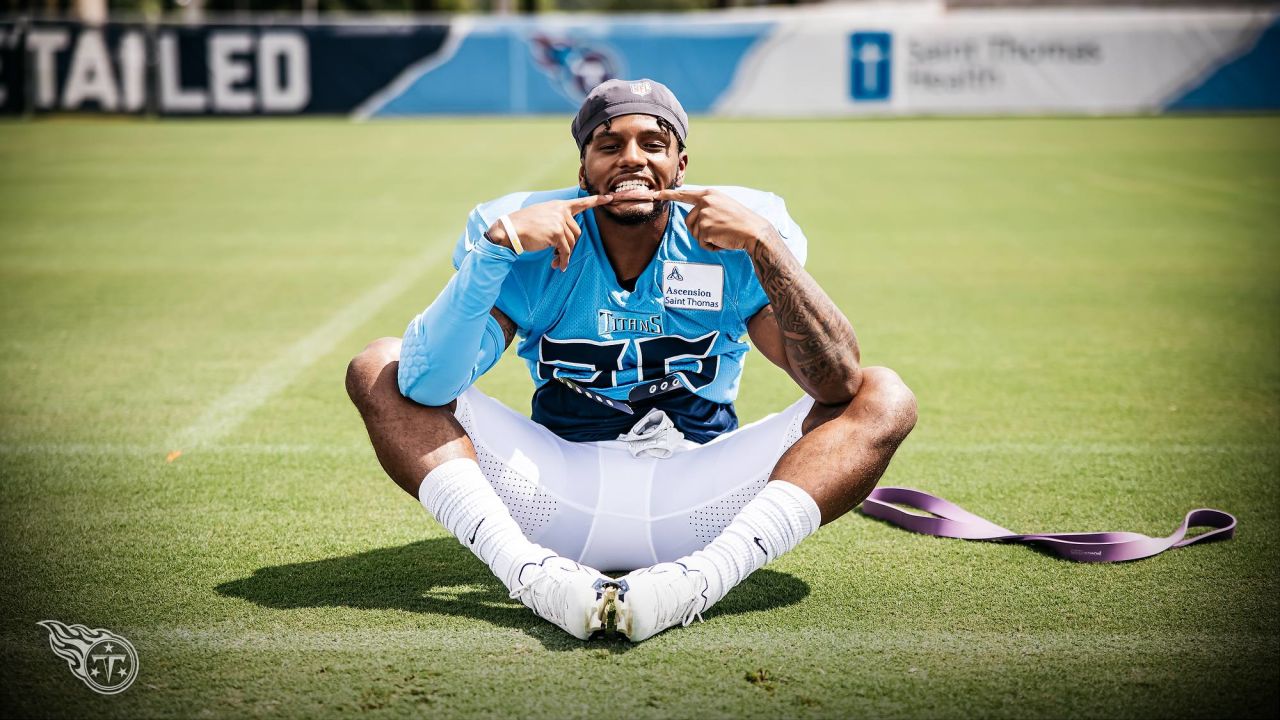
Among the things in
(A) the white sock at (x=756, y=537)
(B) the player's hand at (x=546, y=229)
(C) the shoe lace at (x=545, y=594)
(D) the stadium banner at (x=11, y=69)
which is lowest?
(D) the stadium banner at (x=11, y=69)

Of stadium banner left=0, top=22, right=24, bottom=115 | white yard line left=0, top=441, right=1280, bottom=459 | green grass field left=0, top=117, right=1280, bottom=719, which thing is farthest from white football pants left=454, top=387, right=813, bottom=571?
stadium banner left=0, top=22, right=24, bottom=115

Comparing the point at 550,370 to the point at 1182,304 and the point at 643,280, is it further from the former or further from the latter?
the point at 1182,304

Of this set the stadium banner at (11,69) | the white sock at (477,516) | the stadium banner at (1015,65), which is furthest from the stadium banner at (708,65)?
the white sock at (477,516)

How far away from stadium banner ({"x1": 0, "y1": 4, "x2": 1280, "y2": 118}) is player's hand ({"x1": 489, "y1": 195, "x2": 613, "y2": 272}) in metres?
22.7

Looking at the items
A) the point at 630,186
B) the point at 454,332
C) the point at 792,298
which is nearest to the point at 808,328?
the point at 792,298

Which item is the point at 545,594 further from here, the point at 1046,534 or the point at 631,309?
the point at 1046,534

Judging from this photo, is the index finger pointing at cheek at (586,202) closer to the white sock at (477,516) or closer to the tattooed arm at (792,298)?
the tattooed arm at (792,298)

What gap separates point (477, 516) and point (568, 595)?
1.14 ft

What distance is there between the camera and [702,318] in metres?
3.52

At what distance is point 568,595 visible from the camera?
3000mm

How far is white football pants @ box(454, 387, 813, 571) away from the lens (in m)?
3.41

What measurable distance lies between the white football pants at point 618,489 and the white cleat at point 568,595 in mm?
329

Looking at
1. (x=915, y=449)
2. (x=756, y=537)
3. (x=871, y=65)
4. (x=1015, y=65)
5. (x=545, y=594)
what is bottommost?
(x=871, y=65)

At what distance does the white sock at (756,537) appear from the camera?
3098mm
